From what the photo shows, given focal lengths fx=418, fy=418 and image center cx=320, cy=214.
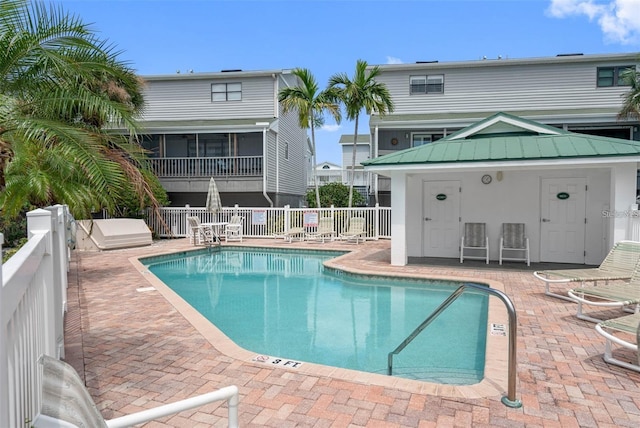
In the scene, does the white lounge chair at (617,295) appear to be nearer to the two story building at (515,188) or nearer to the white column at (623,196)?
the white column at (623,196)

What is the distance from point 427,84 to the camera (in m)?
20.8

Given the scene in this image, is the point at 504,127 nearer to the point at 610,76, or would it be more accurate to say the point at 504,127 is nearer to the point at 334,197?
the point at 334,197


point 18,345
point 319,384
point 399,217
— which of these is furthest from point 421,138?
point 18,345

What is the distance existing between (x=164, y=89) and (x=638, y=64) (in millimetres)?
23058

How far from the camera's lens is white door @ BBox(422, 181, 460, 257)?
469 inches

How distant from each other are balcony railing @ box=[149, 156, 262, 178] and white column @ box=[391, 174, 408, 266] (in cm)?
1119

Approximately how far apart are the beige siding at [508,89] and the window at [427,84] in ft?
0.63

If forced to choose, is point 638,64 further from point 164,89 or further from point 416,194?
point 164,89

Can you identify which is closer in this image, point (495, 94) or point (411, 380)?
point (411, 380)

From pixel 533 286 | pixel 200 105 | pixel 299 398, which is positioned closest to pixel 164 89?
pixel 200 105

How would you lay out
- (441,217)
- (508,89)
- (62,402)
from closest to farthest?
1. (62,402)
2. (441,217)
3. (508,89)

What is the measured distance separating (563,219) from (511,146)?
9.04ft

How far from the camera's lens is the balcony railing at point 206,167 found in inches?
820

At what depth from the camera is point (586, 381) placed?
408 cm
